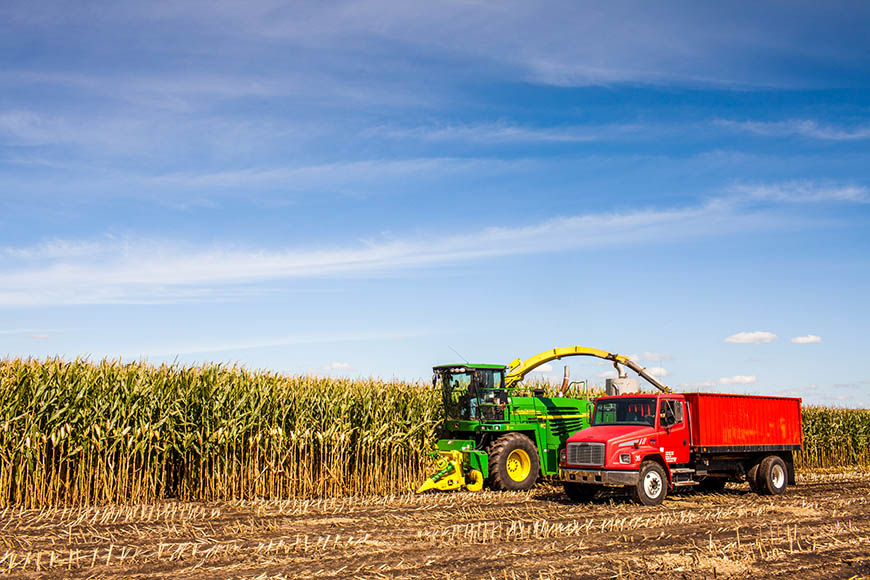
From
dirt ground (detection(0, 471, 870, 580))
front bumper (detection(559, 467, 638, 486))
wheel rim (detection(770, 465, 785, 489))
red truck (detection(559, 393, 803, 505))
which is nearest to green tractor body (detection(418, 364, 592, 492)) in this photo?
dirt ground (detection(0, 471, 870, 580))

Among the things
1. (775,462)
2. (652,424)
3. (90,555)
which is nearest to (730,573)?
(652,424)

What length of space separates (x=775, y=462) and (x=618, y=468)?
5.66 metres

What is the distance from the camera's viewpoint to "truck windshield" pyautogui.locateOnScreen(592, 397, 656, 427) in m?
15.9

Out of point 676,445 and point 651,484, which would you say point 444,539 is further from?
point 676,445

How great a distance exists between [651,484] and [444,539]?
19.9 feet

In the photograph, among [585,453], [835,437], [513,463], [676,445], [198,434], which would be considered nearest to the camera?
[585,453]

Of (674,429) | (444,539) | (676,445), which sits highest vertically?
(674,429)

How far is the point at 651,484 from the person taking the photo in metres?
15.3

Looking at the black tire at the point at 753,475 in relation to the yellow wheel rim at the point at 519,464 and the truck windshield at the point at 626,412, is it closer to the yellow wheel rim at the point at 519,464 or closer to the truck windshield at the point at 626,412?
the truck windshield at the point at 626,412

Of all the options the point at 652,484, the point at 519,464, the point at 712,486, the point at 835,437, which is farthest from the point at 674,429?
the point at 835,437

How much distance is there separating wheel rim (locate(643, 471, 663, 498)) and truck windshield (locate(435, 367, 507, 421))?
4.21 m

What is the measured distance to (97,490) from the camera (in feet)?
49.6

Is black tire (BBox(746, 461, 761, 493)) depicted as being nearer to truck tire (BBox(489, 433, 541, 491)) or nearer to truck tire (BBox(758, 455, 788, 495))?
truck tire (BBox(758, 455, 788, 495))

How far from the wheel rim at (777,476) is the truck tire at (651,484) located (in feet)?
13.6
